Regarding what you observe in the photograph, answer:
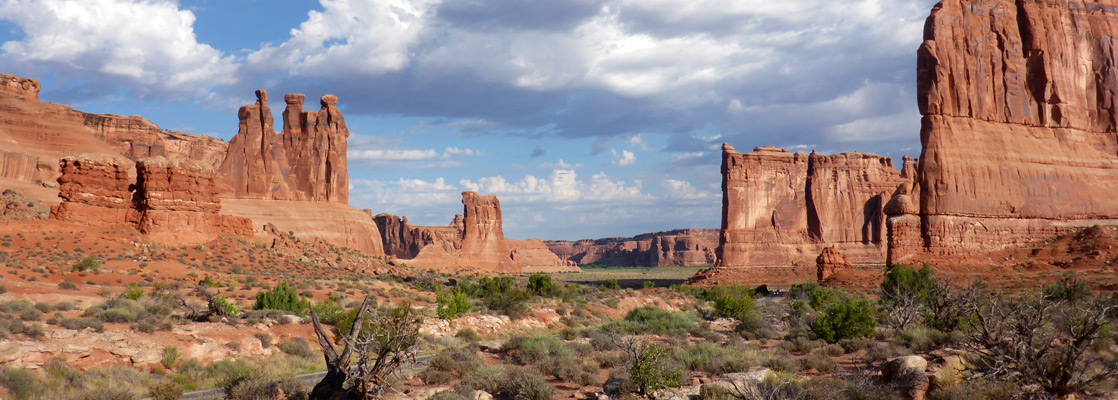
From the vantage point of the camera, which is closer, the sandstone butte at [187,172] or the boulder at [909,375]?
the boulder at [909,375]

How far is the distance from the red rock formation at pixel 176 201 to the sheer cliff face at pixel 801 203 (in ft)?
192

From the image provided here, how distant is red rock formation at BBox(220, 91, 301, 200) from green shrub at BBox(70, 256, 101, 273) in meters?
30.9

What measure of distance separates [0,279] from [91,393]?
1436 cm

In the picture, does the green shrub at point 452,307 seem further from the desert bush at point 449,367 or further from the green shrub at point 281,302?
the desert bush at point 449,367

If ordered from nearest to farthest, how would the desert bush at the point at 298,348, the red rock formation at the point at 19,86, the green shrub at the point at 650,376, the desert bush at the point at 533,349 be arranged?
1. the green shrub at the point at 650,376
2. the desert bush at the point at 533,349
3. the desert bush at the point at 298,348
4. the red rock formation at the point at 19,86

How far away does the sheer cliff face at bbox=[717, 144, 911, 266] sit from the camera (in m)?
82.8

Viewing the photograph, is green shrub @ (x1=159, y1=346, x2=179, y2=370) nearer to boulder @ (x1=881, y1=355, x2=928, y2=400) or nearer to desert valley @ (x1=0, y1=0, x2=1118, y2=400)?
desert valley @ (x1=0, y1=0, x2=1118, y2=400)

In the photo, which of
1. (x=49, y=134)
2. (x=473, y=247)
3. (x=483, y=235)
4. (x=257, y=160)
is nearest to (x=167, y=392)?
(x=257, y=160)

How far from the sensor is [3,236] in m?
28.4

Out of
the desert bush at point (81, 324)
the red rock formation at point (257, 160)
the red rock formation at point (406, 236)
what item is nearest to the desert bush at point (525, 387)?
the desert bush at point (81, 324)

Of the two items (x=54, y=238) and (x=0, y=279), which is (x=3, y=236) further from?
(x=0, y=279)

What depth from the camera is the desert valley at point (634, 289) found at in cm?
1098

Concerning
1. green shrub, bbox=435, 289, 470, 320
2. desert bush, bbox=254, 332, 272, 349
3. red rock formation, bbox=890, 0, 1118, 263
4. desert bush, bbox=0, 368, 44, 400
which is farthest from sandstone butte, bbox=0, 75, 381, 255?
red rock formation, bbox=890, 0, 1118, 263

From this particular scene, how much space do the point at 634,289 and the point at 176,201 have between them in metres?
31.2
